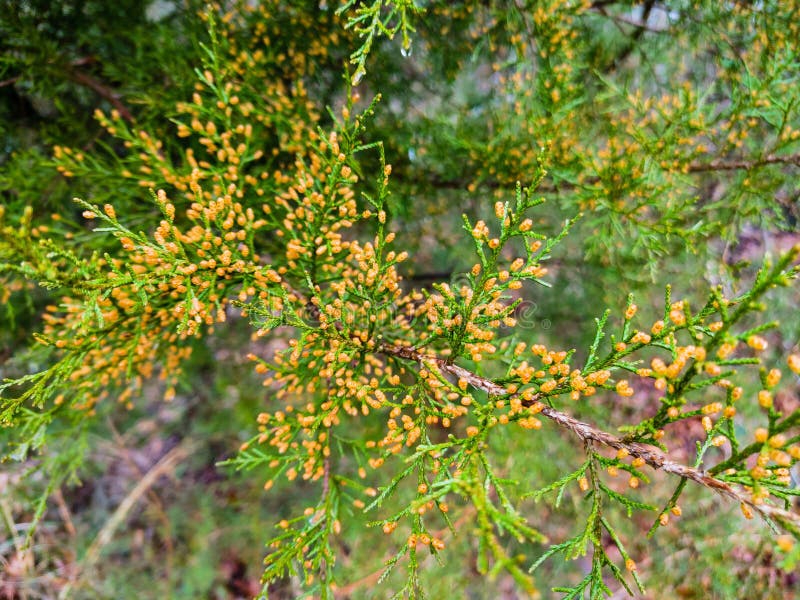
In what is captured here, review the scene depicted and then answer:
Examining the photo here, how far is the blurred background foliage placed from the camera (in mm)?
2766

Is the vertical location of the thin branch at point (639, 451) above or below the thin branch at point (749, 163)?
below

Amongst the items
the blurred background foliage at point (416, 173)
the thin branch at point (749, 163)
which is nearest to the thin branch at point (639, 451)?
the blurred background foliage at point (416, 173)

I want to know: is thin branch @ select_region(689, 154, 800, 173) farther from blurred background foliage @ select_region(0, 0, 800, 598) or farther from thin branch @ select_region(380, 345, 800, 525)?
thin branch @ select_region(380, 345, 800, 525)

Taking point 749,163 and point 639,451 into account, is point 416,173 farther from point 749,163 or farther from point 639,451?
point 639,451

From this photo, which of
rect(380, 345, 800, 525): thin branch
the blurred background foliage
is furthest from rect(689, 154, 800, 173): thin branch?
rect(380, 345, 800, 525): thin branch

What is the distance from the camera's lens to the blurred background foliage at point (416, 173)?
2.77 metres

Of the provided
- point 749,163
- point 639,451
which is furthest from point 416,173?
point 639,451

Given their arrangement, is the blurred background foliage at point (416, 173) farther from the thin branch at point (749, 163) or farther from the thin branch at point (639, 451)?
the thin branch at point (639, 451)

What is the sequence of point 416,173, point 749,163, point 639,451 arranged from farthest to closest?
point 416,173 → point 749,163 → point 639,451

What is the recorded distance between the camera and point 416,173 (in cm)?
357

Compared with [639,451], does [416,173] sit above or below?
above

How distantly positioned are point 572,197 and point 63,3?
12.6 ft

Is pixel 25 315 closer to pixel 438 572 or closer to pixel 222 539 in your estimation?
pixel 222 539

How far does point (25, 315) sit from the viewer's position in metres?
3.97
